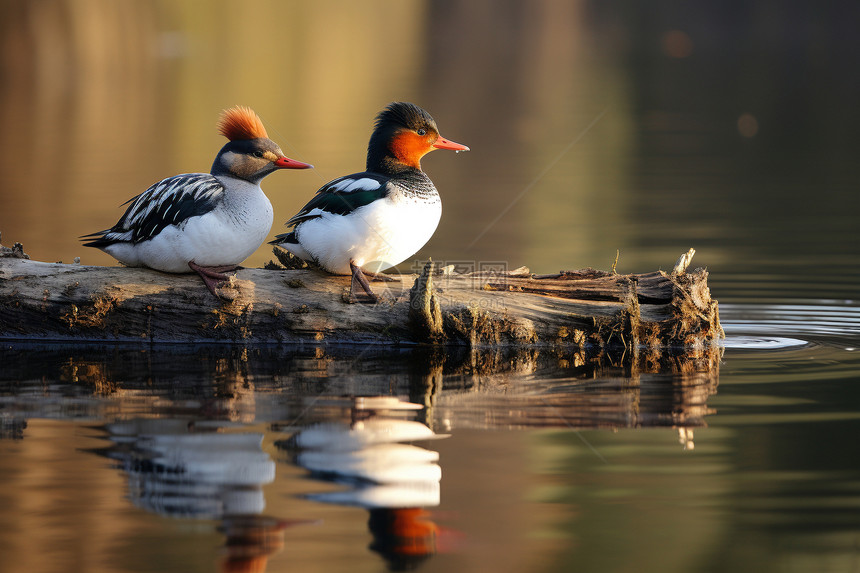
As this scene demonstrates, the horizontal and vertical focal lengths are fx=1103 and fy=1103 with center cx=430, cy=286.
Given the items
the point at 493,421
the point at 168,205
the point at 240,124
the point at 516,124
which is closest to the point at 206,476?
the point at 493,421

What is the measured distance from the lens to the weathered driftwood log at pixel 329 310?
8570mm

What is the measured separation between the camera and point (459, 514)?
5.18m

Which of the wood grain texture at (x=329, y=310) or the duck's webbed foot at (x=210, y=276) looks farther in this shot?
the wood grain texture at (x=329, y=310)

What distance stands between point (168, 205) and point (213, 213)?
0.39 metres

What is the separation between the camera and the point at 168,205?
327 inches

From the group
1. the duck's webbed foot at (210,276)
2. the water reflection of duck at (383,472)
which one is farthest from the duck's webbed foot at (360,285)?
the water reflection of duck at (383,472)

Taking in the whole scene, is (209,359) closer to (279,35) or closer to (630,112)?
(630,112)

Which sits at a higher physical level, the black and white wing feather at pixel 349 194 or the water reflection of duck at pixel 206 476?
the black and white wing feather at pixel 349 194

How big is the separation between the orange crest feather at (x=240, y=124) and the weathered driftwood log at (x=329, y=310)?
1096mm

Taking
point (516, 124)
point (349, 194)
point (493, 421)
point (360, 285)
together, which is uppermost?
point (516, 124)

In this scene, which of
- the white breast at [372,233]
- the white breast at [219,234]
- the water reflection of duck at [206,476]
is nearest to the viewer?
the water reflection of duck at [206,476]

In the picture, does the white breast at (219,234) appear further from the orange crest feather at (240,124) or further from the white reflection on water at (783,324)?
the white reflection on water at (783,324)

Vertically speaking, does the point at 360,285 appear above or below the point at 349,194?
below

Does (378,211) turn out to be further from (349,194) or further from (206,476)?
(206,476)
